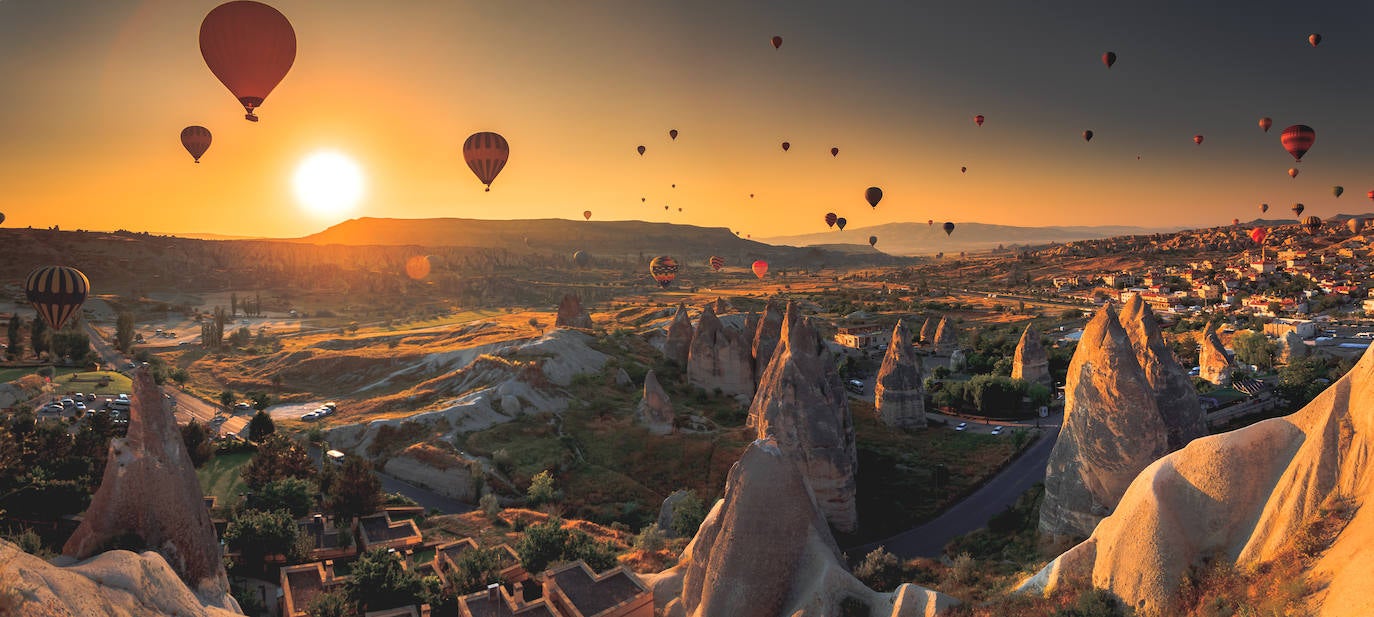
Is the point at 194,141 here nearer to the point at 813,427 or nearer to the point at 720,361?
the point at 720,361

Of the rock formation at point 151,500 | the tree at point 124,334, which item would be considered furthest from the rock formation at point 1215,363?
the tree at point 124,334

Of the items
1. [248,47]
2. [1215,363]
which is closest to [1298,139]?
[1215,363]

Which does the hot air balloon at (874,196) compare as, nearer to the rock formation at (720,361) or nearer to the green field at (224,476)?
Result: the rock formation at (720,361)

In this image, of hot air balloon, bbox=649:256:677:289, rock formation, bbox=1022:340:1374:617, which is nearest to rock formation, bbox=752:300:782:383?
rock formation, bbox=1022:340:1374:617

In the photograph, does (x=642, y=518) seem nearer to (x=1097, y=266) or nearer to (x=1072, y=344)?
(x=1072, y=344)

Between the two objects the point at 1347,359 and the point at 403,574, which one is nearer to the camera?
the point at 403,574

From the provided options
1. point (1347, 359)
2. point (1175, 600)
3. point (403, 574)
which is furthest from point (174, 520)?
point (1347, 359)
